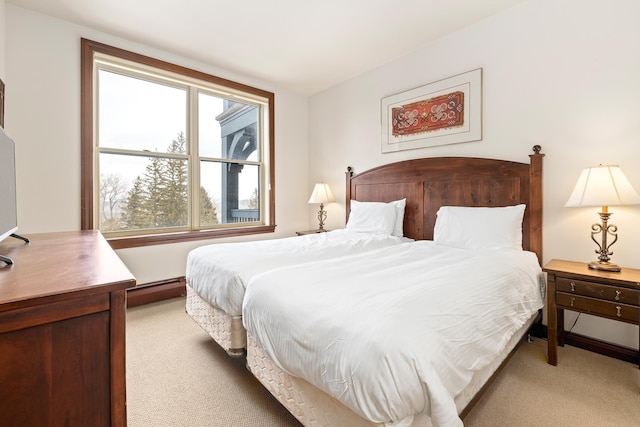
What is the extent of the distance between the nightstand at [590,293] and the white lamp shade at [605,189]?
45 centimetres

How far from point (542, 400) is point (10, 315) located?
2325 mm

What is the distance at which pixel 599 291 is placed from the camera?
1837 millimetres

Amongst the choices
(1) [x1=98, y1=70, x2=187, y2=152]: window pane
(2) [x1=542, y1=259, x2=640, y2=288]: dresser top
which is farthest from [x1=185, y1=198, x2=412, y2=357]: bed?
(1) [x1=98, y1=70, x2=187, y2=152]: window pane

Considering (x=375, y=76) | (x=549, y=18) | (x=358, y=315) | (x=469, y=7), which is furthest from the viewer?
(x=375, y=76)

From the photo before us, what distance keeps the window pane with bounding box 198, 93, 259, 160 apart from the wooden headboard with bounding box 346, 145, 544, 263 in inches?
67.8

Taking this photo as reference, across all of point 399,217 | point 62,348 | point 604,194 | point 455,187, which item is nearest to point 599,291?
point 604,194

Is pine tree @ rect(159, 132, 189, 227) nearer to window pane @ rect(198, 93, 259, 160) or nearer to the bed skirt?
window pane @ rect(198, 93, 259, 160)

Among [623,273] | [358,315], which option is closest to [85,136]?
[358,315]

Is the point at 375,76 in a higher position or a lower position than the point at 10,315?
higher

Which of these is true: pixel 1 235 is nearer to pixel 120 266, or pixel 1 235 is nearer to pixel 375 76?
pixel 120 266

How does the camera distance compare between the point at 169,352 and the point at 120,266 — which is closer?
the point at 120,266

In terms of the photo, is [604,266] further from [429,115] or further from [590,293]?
[429,115]

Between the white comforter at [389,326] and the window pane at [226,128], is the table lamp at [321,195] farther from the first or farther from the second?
the white comforter at [389,326]

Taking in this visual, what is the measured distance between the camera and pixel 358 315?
1.11 meters
